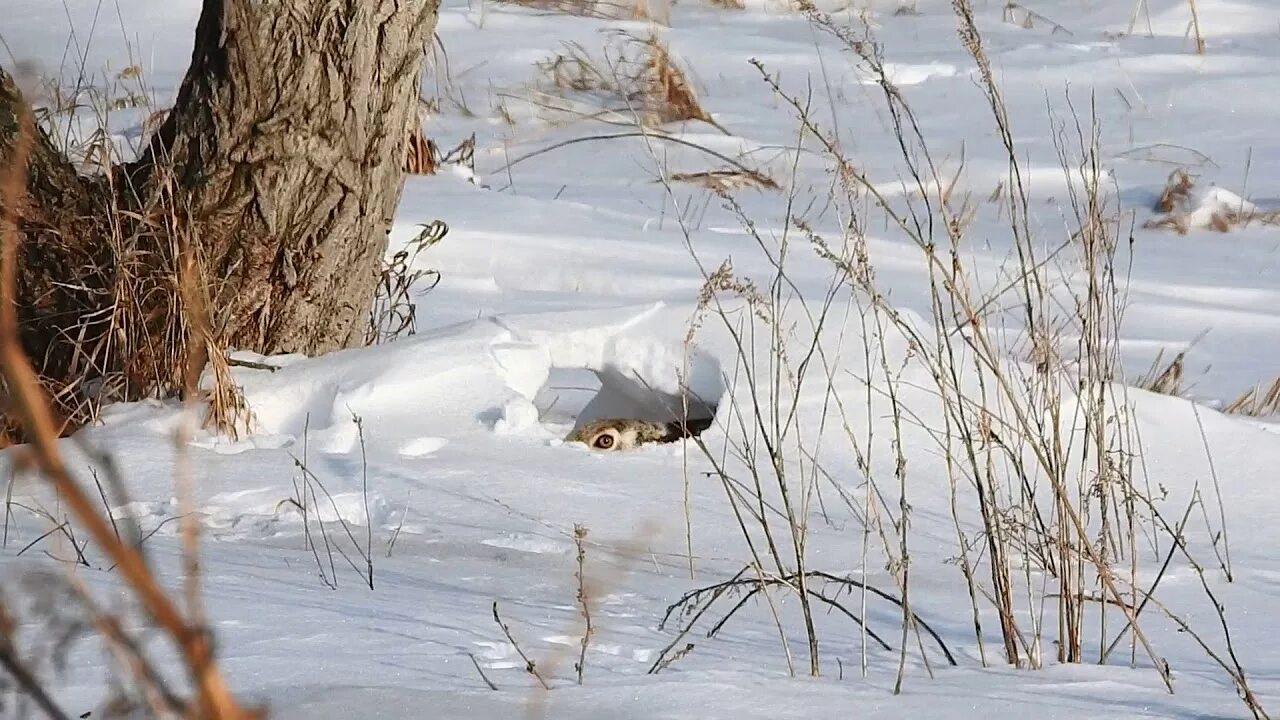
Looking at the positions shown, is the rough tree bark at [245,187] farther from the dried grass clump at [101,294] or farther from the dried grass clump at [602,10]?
the dried grass clump at [602,10]

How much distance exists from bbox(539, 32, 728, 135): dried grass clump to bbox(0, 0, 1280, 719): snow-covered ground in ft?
0.67

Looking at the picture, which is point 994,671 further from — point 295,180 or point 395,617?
point 295,180

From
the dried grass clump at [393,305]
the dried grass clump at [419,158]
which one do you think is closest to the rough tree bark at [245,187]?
the dried grass clump at [393,305]

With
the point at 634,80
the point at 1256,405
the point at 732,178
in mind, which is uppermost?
the point at 634,80

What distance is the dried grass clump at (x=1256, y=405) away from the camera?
4.04 metres

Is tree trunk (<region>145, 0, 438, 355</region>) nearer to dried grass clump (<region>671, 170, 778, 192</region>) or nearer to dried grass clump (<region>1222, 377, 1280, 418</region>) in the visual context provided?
dried grass clump (<region>1222, 377, 1280, 418</region>)

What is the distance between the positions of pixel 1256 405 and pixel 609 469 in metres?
1.90

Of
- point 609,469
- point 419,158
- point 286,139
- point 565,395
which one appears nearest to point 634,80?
point 419,158

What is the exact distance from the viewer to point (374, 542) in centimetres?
267

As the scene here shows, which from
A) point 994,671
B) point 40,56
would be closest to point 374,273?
point 994,671

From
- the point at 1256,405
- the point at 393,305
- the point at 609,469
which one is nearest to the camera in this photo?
the point at 609,469

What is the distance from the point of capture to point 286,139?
3219mm

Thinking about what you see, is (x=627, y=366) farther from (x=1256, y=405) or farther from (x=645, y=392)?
(x=1256, y=405)

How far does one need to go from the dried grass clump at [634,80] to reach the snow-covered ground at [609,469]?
20cm
